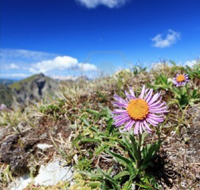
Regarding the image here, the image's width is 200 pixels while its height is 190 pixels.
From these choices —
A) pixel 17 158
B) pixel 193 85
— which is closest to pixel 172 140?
pixel 193 85

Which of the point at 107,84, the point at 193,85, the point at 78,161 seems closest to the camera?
the point at 78,161

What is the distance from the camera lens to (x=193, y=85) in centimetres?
418

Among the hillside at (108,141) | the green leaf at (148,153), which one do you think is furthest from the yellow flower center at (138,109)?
the green leaf at (148,153)

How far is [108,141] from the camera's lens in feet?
9.84

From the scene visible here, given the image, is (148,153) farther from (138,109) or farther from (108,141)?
(108,141)

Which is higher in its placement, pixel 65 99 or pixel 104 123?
pixel 65 99

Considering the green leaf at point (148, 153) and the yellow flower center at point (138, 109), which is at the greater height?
the yellow flower center at point (138, 109)

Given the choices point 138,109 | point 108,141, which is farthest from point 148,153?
point 108,141

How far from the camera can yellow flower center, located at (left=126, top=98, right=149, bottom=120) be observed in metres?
1.99

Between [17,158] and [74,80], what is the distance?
2.45 metres

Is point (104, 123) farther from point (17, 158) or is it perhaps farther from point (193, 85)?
point (193, 85)

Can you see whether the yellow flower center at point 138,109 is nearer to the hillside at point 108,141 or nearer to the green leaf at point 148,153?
the hillside at point 108,141

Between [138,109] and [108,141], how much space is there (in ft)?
3.77

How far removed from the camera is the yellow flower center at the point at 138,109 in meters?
1.99
